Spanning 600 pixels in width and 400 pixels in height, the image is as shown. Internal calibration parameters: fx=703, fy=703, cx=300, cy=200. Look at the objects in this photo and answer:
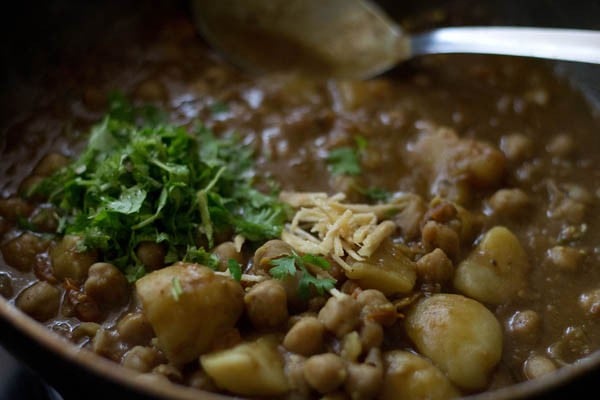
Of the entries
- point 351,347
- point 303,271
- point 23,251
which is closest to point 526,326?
point 351,347

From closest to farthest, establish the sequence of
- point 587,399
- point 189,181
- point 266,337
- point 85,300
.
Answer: point 587,399 < point 266,337 < point 85,300 < point 189,181

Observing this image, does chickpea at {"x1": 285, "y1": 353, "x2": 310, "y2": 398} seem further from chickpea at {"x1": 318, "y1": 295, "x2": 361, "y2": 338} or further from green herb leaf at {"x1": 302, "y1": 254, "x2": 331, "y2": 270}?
green herb leaf at {"x1": 302, "y1": 254, "x2": 331, "y2": 270}

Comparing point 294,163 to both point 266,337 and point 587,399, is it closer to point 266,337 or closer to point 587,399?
point 266,337

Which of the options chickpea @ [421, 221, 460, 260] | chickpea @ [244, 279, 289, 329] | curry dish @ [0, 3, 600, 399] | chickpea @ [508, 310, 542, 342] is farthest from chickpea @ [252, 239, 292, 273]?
chickpea @ [508, 310, 542, 342]

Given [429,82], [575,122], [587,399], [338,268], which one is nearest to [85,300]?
[338,268]

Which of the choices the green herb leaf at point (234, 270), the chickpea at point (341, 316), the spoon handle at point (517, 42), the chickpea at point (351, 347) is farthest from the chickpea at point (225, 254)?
the spoon handle at point (517, 42)

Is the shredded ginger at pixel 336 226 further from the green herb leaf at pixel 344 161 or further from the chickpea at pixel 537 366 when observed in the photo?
the chickpea at pixel 537 366

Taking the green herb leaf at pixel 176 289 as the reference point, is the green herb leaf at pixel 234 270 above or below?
below
